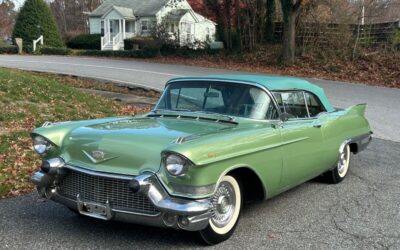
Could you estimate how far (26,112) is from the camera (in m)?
9.67

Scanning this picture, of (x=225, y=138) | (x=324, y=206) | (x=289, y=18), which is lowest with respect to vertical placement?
(x=324, y=206)

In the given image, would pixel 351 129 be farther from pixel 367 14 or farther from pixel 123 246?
pixel 367 14

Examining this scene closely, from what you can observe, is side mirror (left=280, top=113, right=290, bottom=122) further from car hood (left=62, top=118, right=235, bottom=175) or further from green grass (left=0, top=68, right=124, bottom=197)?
green grass (left=0, top=68, right=124, bottom=197)

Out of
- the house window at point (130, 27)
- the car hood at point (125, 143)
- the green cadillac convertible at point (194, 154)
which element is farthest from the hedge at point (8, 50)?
the car hood at point (125, 143)

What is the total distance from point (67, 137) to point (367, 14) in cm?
2284

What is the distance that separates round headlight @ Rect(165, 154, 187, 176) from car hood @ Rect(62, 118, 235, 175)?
0.12 metres

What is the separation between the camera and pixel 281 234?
462 centimetres

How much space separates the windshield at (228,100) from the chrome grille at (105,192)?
1.51m

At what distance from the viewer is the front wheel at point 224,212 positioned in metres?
4.28

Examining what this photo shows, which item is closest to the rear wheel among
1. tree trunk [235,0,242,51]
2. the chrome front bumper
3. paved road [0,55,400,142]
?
the chrome front bumper

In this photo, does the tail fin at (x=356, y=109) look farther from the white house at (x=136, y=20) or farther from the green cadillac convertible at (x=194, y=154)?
the white house at (x=136, y=20)

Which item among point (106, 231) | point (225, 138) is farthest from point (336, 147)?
point (106, 231)

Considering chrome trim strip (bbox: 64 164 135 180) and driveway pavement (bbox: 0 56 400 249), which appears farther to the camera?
driveway pavement (bbox: 0 56 400 249)

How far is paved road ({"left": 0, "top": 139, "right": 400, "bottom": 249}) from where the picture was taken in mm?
4348
